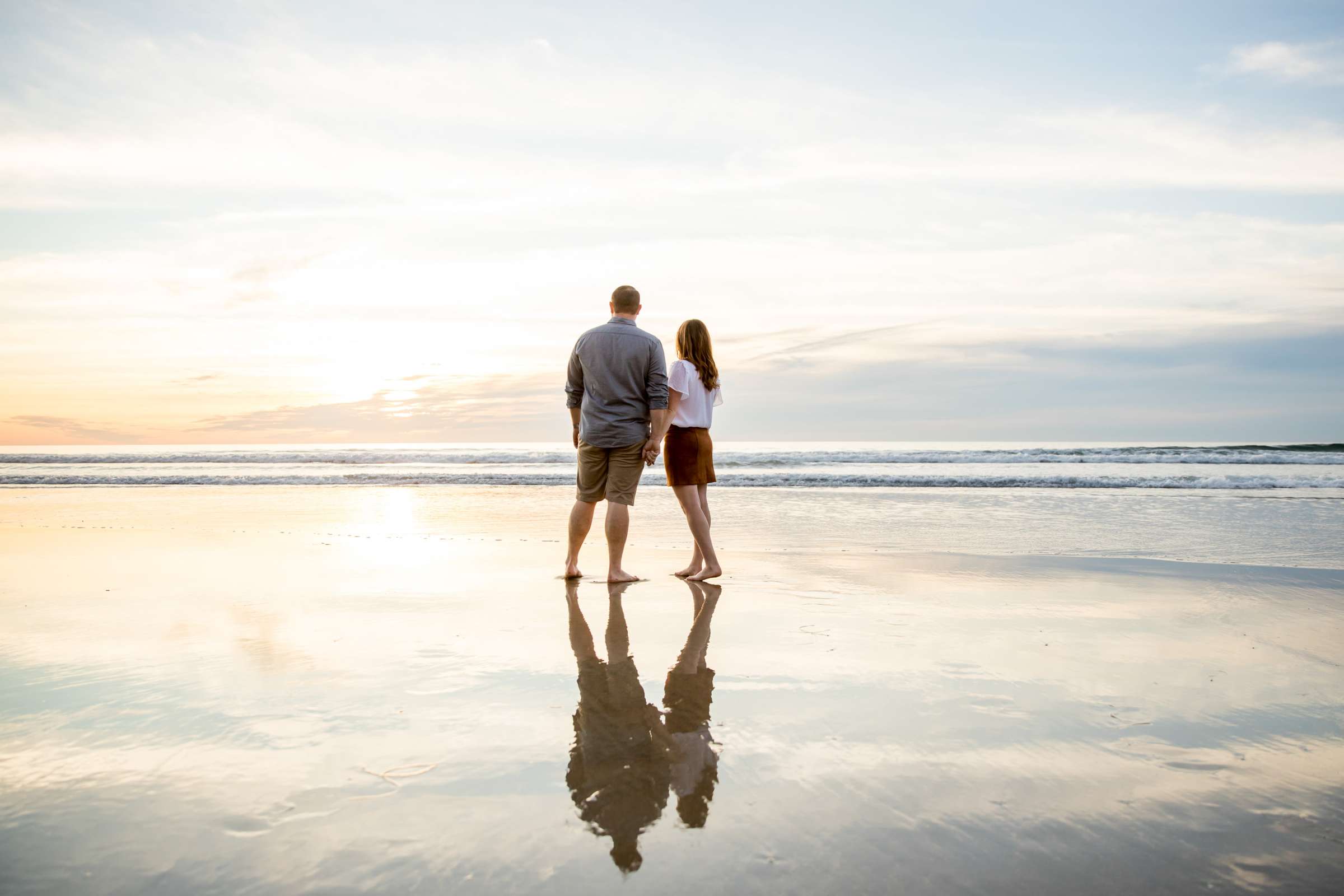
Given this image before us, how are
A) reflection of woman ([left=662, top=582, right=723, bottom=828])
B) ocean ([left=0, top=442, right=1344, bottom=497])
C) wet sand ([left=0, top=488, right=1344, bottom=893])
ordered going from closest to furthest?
wet sand ([left=0, top=488, right=1344, bottom=893]) → reflection of woman ([left=662, top=582, right=723, bottom=828]) → ocean ([left=0, top=442, right=1344, bottom=497])

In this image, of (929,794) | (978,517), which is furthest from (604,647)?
(978,517)

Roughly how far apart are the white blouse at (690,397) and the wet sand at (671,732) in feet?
3.57

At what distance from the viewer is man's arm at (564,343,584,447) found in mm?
5574

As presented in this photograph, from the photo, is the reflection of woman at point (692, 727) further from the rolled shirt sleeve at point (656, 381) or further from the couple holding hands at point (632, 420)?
the rolled shirt sleeve at point (656, 381)

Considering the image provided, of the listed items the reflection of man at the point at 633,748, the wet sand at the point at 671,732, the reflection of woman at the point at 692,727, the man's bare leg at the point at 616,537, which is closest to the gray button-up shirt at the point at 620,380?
the man's bare leg at the point at 616,537

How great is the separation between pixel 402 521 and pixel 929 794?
317 inches

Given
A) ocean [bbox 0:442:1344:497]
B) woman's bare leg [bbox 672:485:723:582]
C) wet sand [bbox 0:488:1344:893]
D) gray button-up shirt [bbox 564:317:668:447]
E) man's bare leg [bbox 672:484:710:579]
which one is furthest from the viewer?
ocean [bbox 0:442:1344:497]

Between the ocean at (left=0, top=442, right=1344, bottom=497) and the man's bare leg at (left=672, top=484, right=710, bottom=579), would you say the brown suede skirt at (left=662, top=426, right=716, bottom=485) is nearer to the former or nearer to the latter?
the man's bare leg at (left=672, top=484, right=710, bottom=579)

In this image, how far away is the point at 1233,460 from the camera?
25141 mm

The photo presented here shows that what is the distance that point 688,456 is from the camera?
18.8 ft

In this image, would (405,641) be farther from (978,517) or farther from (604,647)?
(978,517)

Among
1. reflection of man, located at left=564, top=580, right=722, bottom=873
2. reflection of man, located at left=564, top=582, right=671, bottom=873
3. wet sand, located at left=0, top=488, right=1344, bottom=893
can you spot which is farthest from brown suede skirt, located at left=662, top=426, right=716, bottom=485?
reflection of man, located at left=564, top=582, right=671, bottom=873

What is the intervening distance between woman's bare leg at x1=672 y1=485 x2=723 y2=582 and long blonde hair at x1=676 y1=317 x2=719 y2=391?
2.42ft

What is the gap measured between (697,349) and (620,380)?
25.5 inches
